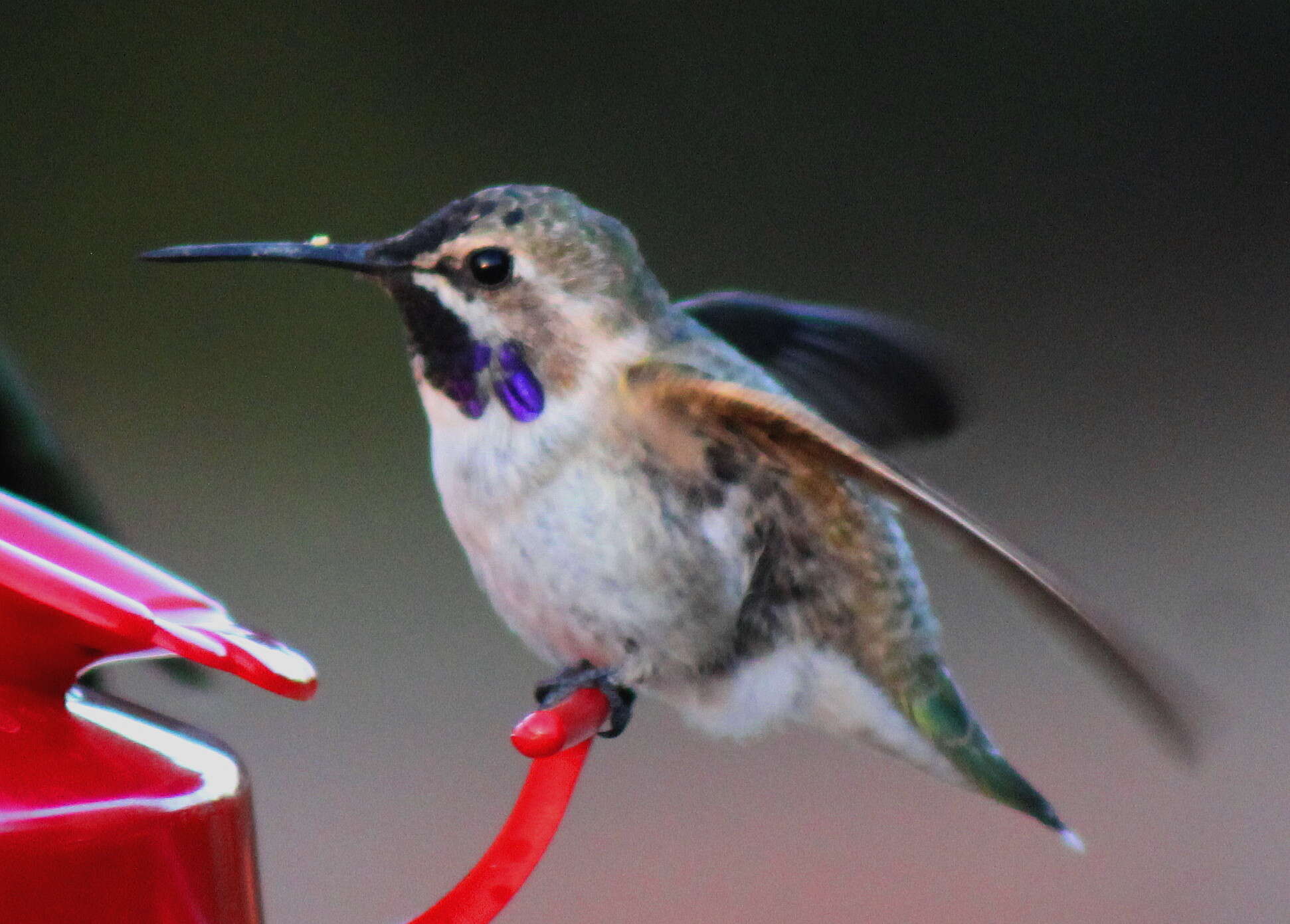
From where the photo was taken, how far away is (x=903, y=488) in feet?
2.29

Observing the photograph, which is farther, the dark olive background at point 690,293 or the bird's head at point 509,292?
the dark olive background at point 690,293

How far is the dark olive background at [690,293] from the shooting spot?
2166 mm

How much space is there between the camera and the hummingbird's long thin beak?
0.70m

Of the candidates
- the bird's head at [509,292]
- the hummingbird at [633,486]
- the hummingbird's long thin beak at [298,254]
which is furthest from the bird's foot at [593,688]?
the hummingbird's long thin beak at [298,254]

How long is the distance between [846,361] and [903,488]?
1.29 feet

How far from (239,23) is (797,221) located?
974 mm

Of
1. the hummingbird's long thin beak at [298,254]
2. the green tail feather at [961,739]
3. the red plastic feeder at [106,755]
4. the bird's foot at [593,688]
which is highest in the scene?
the hummingbird's long thin beak at [298,254]

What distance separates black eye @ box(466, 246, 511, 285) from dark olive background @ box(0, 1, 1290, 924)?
1.35m

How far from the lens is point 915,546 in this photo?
5.73 ft

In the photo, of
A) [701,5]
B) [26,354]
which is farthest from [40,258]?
[701,5]

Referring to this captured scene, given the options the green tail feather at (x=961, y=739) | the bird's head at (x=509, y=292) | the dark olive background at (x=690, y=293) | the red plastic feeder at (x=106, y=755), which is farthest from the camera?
the dark olive background at (x=690, y=293)

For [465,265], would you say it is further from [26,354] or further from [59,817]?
[26,354]

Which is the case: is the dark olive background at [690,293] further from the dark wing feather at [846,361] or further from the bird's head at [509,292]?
the bird's head at [509,292]

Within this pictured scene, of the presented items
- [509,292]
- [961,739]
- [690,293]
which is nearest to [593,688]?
[509,292]
